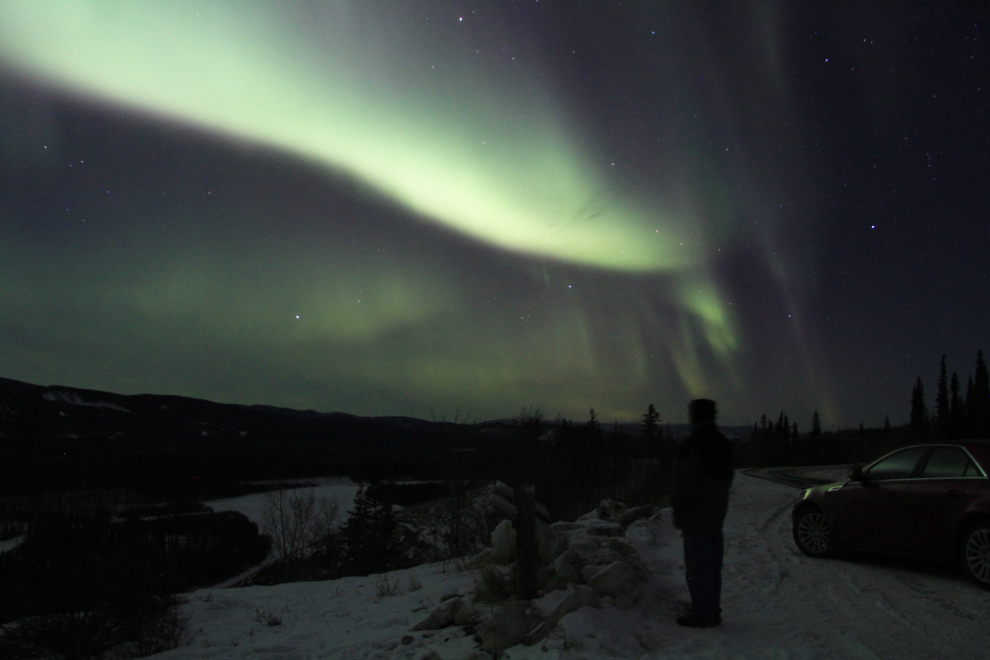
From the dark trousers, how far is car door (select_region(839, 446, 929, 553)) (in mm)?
4133

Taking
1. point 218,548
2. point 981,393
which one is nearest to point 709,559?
point 218,548

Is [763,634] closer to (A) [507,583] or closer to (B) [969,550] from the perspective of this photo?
(A) [507,583]

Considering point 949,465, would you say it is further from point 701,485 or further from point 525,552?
point 525,552

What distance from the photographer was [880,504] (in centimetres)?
845

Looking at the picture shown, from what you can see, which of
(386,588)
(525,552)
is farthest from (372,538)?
(525,552)

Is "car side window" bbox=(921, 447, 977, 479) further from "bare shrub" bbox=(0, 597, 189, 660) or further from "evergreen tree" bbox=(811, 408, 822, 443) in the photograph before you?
"evergreen tree" bbox=(811, 408, 822, 443)

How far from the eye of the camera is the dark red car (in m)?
7.30

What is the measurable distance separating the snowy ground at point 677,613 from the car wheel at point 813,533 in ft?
0.67

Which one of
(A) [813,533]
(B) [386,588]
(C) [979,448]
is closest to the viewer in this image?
(C) [979,448]

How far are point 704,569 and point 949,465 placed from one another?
4.53 metres

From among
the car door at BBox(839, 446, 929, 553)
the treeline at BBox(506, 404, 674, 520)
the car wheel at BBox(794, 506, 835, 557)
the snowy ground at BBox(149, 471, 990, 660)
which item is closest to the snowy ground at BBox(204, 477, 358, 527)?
the treeline at BBox(506, 404, 674, 520)

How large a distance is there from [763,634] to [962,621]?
215 cm

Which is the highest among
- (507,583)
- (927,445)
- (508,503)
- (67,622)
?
(927,445)

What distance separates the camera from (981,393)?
325 ft
